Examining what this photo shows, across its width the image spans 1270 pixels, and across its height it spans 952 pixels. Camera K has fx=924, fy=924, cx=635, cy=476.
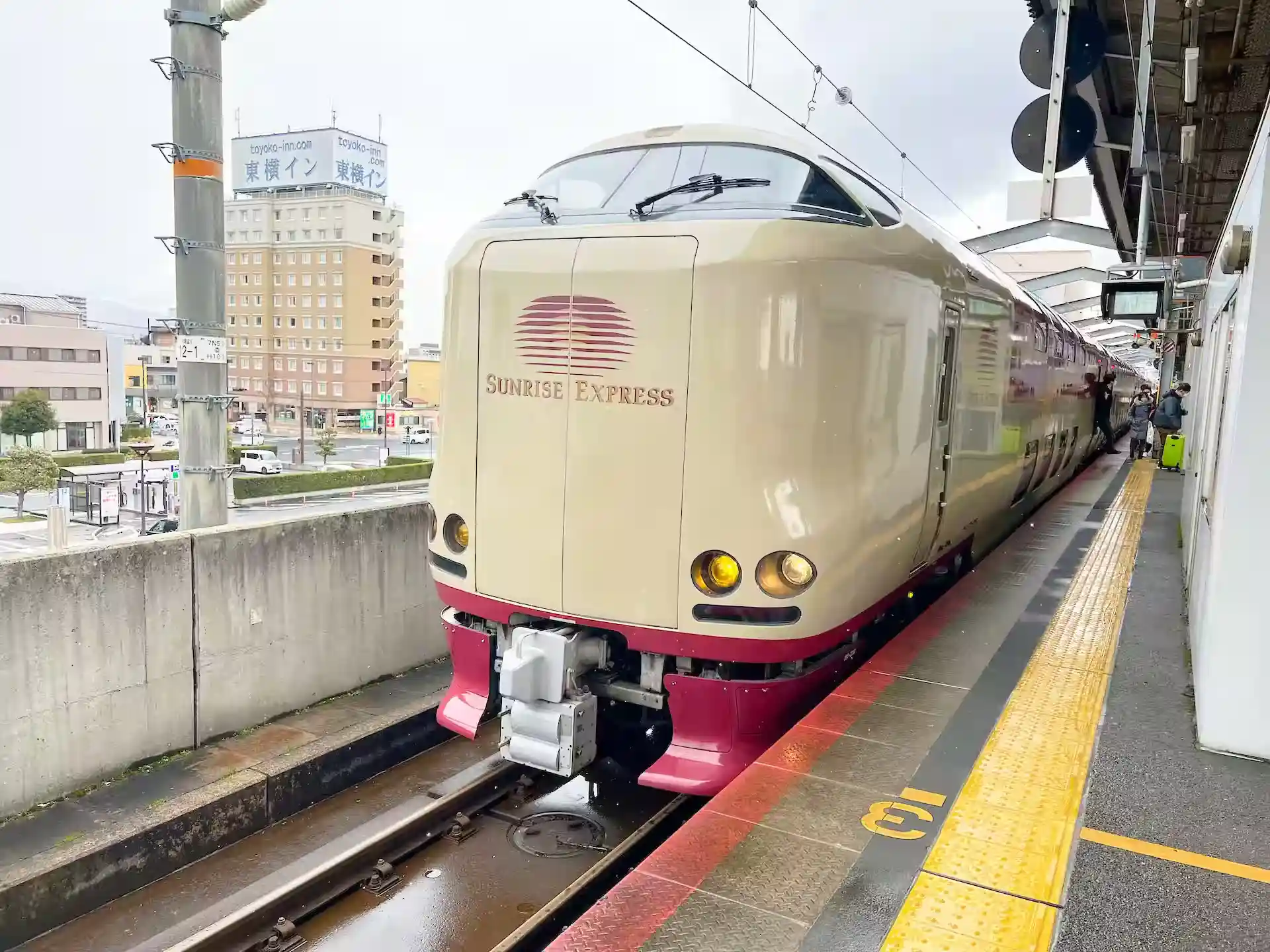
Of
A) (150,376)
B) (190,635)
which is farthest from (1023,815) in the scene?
(150,376)

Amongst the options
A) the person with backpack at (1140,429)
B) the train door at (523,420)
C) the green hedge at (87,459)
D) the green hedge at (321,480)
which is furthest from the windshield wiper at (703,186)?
the green hedge at (321,480)

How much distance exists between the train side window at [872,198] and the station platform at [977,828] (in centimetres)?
231

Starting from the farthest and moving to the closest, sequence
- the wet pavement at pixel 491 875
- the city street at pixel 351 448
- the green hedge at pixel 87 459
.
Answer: the city street at pixel 351 448
the green hedge at pixel 87 459
the wet pavement at pixel 491 875

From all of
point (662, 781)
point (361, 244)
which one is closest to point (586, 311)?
point (662, 781)

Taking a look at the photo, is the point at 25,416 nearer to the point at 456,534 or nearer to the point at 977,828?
the point at 456,534

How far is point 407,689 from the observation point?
6309 millimetres

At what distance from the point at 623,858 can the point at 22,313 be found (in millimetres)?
33687

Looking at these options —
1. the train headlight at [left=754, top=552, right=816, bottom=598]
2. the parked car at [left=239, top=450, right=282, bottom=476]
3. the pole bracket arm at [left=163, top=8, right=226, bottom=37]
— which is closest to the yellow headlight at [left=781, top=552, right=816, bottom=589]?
the train headlight at [left=754, top=552, right=816, bottom=598]

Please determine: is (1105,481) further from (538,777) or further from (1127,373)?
(538,777)

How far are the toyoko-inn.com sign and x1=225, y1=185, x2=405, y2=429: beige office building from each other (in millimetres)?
3627

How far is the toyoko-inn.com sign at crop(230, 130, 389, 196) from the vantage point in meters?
63.8

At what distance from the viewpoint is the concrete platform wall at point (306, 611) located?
527 centimetres

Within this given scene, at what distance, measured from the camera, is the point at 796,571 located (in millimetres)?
3859

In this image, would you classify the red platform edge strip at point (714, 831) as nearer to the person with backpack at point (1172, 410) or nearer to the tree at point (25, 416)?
the person with backpack at point (1172, 410)
